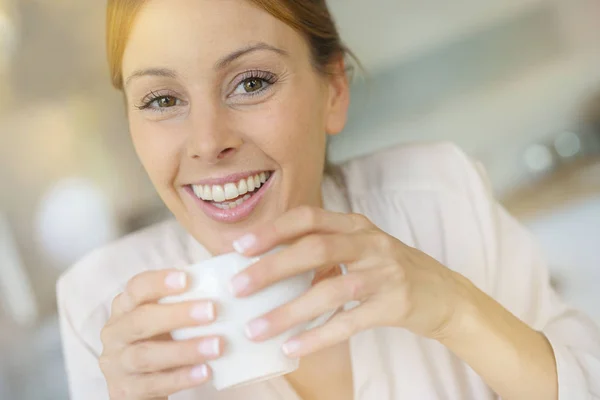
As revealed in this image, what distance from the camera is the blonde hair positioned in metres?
0.53

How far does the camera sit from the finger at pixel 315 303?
1.30 feet

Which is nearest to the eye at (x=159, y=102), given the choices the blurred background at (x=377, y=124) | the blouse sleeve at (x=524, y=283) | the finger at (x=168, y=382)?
the blurred background at (x=377, y=124)

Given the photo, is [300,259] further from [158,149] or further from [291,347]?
[158,149]

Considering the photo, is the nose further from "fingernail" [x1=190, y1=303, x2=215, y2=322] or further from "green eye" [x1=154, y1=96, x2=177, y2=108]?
"fingernail" [x1=190, y1=303, x2=215, y2=322]

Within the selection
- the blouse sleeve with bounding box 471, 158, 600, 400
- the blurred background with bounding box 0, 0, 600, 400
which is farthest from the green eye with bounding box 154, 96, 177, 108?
the blouse sleeve with bounding box 471, 158, 600, 400

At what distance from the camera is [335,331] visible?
1.44 ft

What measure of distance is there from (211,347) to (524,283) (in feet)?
1.32

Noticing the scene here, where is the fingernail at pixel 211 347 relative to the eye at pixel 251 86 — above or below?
below

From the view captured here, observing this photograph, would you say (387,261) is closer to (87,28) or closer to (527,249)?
(527,249)

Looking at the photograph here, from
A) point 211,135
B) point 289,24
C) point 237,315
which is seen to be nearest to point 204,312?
point 237,315

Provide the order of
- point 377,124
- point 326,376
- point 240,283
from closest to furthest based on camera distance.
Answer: point 240,283 < point 326,376 < point 377,124

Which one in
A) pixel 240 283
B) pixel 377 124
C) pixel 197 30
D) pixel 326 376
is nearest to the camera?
pixel 240 283

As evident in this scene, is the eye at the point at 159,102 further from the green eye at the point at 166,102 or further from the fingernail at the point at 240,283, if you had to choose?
the fingernail at the point at 240,283

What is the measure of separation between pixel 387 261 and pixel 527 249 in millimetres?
284
